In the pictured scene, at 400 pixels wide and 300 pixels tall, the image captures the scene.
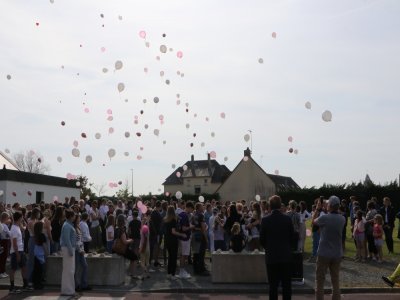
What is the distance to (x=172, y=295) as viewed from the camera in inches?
468

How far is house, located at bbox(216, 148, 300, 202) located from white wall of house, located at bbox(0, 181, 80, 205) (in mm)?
24765

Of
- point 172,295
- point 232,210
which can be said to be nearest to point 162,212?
point 232,210

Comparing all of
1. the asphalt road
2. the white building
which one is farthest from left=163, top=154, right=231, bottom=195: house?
the asphalt road

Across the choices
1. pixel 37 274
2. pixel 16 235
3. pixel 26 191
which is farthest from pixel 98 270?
pixel 26 191

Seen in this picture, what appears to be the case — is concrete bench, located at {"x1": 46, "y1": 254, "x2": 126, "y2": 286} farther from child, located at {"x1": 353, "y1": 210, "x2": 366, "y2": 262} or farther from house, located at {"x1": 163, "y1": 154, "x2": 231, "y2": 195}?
house, located at {"x1": 163, "y1": 154, "x2": 231, "y2": 195}

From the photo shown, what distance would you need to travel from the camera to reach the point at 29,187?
125 feet

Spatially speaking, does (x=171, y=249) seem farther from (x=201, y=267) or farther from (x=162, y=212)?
(x=162, y=212)

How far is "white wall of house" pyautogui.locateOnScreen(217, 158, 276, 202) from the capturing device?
6519 centimetres

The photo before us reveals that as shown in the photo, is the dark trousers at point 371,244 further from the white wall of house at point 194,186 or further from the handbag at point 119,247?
the white wall of house at point 194,186

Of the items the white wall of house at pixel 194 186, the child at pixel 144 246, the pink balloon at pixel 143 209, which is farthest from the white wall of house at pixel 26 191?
the white wall of house at pixel 194 186

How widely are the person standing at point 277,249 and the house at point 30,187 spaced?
80.7ft

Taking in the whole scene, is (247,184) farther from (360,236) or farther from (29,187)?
(360,236)

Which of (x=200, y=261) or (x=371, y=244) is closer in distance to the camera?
(x=200, y=261)

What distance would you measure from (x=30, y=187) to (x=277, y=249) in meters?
31.9
